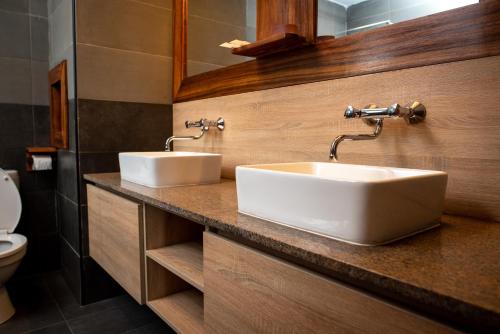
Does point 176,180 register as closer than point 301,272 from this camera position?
No

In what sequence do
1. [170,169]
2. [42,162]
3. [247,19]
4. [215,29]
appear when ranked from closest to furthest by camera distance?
[170,169], [247,19], [215,29], [42,162]

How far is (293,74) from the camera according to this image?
4.09ft

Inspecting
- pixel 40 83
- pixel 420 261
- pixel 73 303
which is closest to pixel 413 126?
pixel 420 261

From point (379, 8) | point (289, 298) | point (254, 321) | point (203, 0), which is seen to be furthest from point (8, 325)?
point (379, 8)

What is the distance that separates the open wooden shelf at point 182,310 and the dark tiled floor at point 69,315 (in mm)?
498

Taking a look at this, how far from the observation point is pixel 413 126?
3.06 feet

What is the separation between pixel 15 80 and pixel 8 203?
74cm

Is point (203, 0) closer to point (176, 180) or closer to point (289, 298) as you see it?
point (176, 180)

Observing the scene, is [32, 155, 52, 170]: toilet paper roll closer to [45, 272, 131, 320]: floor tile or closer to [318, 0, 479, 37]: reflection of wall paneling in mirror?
[45, 272, 131, 320]: floor tile

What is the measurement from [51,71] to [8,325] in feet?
4.50

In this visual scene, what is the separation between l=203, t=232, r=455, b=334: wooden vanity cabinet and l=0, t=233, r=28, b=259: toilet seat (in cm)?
121

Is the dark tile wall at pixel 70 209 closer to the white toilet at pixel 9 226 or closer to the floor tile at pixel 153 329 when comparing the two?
the white toilet at pixel 9 226

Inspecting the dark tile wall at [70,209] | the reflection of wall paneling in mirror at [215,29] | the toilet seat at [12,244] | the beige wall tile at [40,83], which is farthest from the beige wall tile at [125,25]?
the toilet seat at [12,244]

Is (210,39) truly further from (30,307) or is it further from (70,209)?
(30,307)
